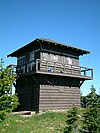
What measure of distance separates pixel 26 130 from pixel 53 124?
10.5ft

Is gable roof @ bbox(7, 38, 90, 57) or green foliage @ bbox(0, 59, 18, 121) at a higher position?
gable roof @ bbox(7, 38, 90, 57)

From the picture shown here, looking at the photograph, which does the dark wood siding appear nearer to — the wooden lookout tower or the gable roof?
the wooden lookout tower

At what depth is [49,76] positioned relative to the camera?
2305 centimetres

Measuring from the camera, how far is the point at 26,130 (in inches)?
538

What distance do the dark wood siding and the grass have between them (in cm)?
287

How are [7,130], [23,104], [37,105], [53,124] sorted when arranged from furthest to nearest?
[23,104] < [37,105] < [53,124] < [7,130]

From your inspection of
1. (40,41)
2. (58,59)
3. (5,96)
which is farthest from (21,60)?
(5,96)

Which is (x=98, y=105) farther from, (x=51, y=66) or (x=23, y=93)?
(x=23, y=93)

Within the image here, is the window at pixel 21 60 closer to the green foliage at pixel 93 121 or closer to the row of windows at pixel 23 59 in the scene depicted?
the row of windows at pixel 23 59

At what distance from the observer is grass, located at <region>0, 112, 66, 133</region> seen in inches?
544

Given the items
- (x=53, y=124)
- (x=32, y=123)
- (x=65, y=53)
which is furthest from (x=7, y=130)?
(x=65, y=53)

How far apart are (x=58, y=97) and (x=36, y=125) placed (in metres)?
8.29

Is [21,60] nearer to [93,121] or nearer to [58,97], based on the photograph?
[58,97]

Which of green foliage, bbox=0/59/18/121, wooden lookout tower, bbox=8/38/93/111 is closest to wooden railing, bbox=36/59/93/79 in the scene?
wooden lookout tower, bbox=8/38/93/111
